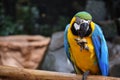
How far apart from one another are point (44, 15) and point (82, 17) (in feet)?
17.5

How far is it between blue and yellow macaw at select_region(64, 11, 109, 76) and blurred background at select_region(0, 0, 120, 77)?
3.89 feet

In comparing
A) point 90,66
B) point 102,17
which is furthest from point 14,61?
point 90,66

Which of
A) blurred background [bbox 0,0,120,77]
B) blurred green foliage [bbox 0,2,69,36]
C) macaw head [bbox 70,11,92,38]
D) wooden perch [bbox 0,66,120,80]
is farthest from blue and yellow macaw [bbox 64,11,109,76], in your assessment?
blurred green foliage [bbox 0,2,69,36]

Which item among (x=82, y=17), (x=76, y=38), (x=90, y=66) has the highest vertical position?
(x=82, y=17)

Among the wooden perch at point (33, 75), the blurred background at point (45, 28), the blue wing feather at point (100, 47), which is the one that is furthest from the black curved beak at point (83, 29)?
the blurred background at point (45, 28)

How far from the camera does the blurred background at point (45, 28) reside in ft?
13.7

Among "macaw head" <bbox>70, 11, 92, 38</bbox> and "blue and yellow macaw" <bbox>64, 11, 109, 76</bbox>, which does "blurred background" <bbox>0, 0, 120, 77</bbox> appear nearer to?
"blue and yellow macaw" <bbox>64, 11, 109, 76</bbox>

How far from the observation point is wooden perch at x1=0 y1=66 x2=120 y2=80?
2217 millimetres

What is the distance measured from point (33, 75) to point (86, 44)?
1.27 ft

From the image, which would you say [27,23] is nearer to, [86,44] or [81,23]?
[86,44]

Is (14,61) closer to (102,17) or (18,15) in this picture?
(102,17)

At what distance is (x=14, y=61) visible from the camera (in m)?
5.28

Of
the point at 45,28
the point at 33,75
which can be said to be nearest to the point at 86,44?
the point at 33,75

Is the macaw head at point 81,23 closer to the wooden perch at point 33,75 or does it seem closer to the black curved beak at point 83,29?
the black curved beak at point 83,29
